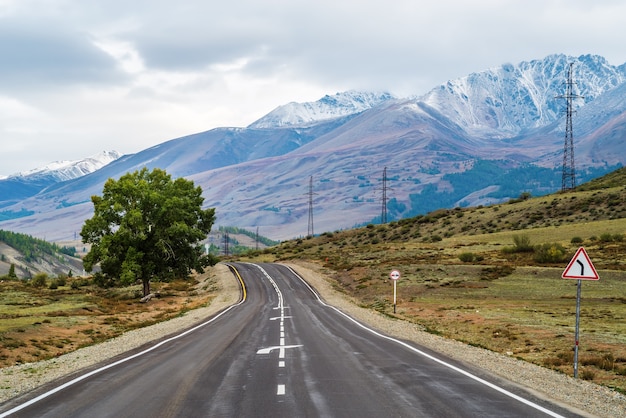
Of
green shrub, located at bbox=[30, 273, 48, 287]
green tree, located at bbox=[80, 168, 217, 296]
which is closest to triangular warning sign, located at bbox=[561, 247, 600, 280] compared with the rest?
green tree, located at bbox=[80, 168, 217, 296]

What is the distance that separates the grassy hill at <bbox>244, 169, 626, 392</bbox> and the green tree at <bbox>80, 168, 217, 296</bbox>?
62.9 feet

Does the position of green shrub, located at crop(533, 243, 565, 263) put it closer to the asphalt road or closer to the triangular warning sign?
the asphalt road

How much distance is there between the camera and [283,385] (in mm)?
14625

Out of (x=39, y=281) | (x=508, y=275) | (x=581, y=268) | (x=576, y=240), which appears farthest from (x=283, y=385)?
(x=39, y=281)

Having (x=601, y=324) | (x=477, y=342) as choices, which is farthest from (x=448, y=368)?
(x=601, y=324)

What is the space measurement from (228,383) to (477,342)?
15.3 meters

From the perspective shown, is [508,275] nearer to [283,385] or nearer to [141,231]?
[141,231]

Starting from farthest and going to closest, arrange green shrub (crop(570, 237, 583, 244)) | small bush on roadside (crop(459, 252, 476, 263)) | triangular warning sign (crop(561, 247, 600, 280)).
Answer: green shrub (crop(570, 237, 583, 244)), small bush on roadside (crop(459, 252, 476, 263)), triangular warning sign (crop(561, 247, 600, 280))

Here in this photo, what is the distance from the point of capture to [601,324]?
30766mm

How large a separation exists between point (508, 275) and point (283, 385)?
153ft

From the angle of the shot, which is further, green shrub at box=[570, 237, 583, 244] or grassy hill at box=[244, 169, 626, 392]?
green shrub at box=[570, 237, 583, 244]

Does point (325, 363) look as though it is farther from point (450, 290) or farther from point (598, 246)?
point (598, 246)

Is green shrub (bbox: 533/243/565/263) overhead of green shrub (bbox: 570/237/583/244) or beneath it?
beneath

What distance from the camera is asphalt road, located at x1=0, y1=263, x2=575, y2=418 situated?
12.2 m
